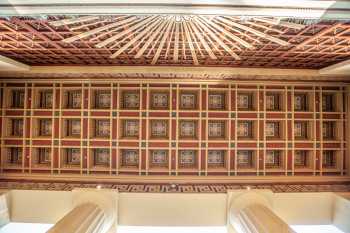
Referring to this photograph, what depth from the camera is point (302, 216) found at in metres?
6.01

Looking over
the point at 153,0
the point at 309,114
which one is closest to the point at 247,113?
the point at 309,114

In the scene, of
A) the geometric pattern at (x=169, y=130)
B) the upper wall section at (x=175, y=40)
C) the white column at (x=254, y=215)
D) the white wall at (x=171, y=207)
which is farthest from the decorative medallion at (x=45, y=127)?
the white column at (x=254, y=215)

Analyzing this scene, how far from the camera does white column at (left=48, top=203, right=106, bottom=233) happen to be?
12.9 ft

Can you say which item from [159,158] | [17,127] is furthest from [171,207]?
[17,127]

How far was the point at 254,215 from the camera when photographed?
4.73m

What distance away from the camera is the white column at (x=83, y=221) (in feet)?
12.9

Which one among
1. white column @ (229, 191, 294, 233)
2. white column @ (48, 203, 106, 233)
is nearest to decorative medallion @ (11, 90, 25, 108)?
white column @ (48, 203, 106, 233)

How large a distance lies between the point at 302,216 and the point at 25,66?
7.53m

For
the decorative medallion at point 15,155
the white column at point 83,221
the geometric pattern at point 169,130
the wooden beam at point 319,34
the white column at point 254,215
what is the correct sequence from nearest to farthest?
the wooden beam at point 319,34 → the white column at point 83,221 → the white column at point 254,215 → the geometric pattern at point 169,130 → the decorative medallion at point 15,155

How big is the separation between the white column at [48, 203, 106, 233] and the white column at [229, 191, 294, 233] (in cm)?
271

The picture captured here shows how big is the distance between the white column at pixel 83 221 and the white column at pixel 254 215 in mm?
2714

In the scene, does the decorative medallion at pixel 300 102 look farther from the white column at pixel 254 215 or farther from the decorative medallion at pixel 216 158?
the white column at pixel 254 215

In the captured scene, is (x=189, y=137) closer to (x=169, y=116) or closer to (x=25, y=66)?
(x=169, y=116)

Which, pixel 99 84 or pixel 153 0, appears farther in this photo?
pixel 99 84
